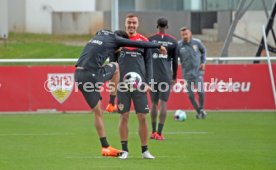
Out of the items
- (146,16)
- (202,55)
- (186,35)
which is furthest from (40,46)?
(186,35)

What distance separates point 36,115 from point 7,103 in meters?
0.89

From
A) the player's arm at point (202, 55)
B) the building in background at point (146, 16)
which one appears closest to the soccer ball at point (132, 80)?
the player's arm at point (202, 55)

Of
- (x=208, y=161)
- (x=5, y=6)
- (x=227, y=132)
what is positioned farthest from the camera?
(x=5, y=6)

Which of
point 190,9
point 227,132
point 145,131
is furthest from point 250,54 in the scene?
point 145,131

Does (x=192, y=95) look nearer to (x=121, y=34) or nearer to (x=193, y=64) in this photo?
(x=193, y=64)

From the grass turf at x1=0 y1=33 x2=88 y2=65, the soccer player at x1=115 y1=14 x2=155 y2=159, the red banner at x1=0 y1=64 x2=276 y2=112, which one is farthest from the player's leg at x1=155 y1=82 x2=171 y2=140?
the grass turf at x1=0 y1=33 x2=88 y2=65

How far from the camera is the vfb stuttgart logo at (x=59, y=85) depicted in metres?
25.8

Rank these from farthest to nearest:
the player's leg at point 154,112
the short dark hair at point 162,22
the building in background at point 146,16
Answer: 1. the building in background at point 146,16
2. the player's leg at point 154,112
3. the short dark hair at point 162,22

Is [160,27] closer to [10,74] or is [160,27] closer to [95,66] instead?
[95,66]

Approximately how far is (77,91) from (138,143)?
8.13 m

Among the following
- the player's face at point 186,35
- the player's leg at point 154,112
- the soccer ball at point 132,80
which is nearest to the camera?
the soccer ball at point 132,80

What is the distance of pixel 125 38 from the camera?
49.9ft

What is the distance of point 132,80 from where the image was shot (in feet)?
50.1

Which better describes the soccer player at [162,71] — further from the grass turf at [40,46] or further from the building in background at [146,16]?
the building in background at [146,16]
